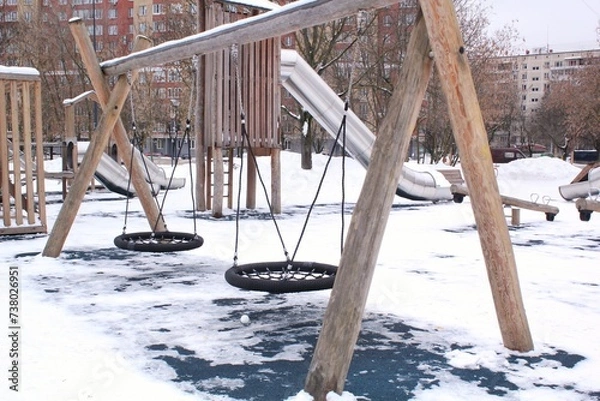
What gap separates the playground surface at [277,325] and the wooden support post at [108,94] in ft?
2.06

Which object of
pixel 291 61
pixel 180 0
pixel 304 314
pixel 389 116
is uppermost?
pixel 180 0

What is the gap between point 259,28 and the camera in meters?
4.60

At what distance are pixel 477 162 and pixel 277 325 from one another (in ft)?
6.03

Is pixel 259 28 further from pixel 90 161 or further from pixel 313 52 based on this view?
pixel 313 52

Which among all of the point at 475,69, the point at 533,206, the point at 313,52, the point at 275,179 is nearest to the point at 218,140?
the point at 275,179

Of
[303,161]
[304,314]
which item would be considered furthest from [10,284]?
[303,161]

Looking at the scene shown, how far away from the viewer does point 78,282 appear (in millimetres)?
5805

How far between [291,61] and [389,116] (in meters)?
10.2

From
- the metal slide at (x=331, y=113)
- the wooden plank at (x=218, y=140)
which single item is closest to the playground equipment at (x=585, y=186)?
the metal slide at (x=331, y=113)

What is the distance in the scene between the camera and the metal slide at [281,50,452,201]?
530 inches

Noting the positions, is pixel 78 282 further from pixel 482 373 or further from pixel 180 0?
pixel 180 0

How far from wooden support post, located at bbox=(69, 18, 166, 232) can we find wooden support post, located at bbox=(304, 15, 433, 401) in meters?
4.20

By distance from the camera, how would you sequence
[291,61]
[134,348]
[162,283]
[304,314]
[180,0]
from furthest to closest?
[180,0] → [291,61] → [162,283] → [304,314] → [134,348]

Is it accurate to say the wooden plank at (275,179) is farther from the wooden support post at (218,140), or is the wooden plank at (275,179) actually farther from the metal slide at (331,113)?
the metal slide at (331,113)
